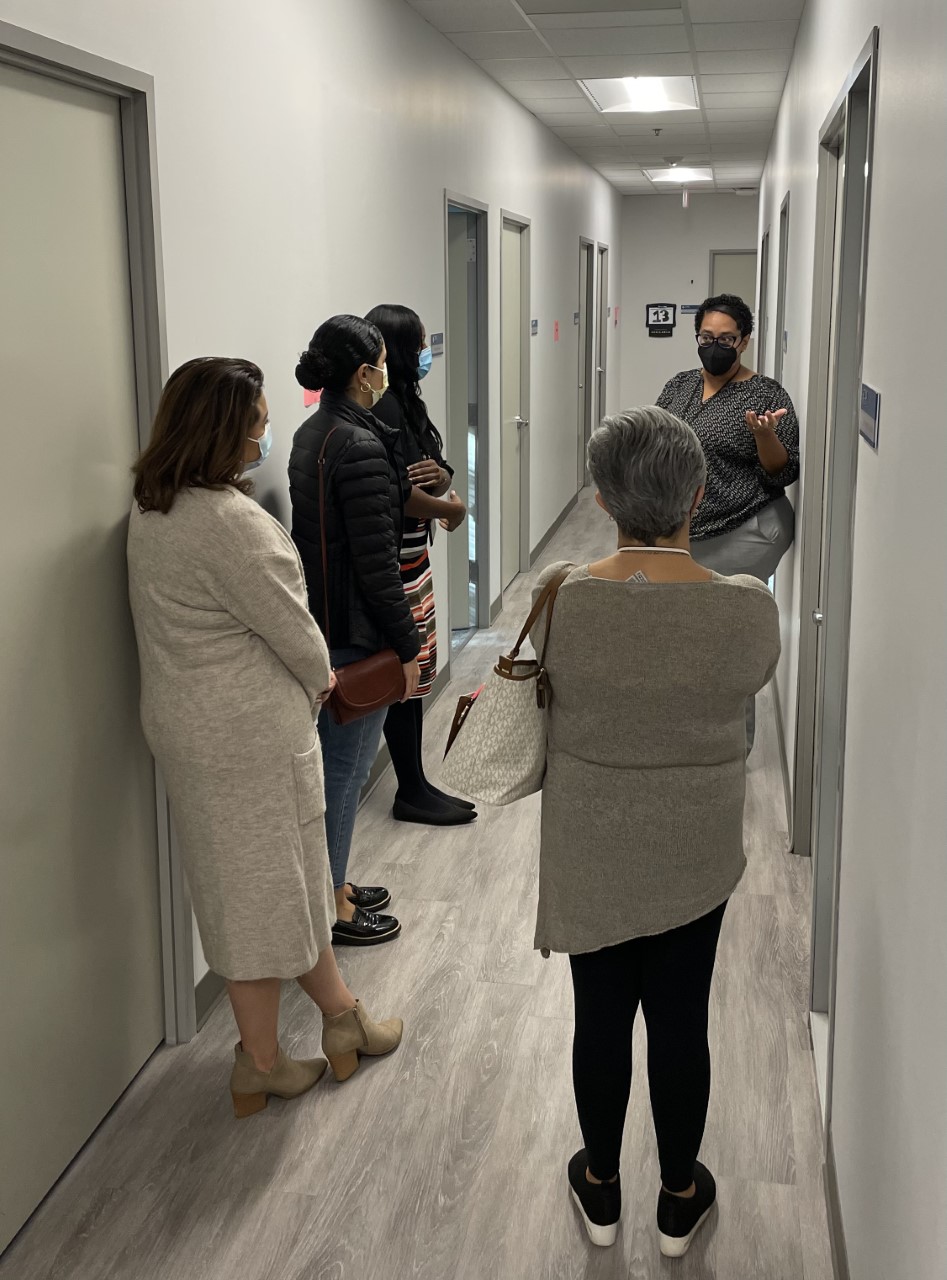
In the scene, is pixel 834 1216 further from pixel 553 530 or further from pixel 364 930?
pixel 553 530

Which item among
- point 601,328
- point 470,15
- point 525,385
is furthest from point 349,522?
point 601,328

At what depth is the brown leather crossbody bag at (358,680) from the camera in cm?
288

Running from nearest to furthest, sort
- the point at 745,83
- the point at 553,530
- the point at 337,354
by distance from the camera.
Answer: the point at 337,354 → the point at 745,83 → the point at 553,530

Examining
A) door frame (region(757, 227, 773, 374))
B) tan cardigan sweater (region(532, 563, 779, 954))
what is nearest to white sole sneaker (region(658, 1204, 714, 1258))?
tan cardigan sweater (region(532, 563, 779, 954))

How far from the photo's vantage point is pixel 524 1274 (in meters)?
2.16

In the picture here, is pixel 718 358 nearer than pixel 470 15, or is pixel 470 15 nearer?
pixel 718 358

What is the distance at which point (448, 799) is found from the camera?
A: 4.28 meters

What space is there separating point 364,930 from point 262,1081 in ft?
2.53

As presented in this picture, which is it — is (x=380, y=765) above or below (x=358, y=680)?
below

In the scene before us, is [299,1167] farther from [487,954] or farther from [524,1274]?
[487,954]

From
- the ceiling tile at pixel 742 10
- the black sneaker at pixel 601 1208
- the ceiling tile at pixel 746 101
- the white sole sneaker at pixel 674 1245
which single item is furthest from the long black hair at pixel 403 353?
the ceiling tile at pixel 746 101

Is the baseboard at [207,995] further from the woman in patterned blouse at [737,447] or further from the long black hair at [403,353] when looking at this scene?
the woman in patterned blouse at [737,447]

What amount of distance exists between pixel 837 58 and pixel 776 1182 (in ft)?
8.52

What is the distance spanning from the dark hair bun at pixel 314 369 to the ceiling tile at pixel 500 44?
285 cm
